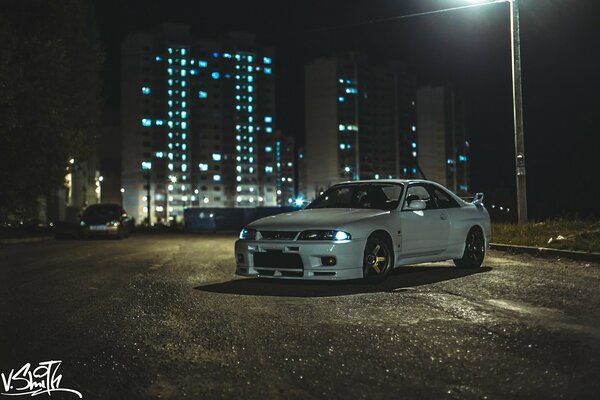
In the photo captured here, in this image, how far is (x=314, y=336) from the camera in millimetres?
5270

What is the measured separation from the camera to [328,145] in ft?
460

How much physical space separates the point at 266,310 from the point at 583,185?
29.4 m

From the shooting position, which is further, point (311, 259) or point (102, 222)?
point (102, 222)

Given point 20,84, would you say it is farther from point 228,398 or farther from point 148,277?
point 228,398

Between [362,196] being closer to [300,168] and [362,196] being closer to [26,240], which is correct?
[26,240]

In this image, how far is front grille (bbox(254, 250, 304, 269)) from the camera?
806 centimetres

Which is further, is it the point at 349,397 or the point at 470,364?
the point at 470,364

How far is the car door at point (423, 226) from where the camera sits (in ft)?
29.6

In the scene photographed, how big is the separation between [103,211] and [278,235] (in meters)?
19.3

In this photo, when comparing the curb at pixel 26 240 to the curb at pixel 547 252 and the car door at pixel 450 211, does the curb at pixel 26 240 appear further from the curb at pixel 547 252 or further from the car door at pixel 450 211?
the car door at pixel 450 211

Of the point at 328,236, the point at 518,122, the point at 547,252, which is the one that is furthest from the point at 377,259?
the point at 518,122

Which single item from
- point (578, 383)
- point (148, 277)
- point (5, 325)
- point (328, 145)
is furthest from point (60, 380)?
point (328, 145)

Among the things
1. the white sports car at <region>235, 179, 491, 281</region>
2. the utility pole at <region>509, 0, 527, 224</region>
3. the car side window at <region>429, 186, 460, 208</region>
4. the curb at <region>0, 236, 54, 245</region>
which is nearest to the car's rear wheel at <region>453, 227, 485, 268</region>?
the white sports car at <region>235, 179, 491, 281</region>
